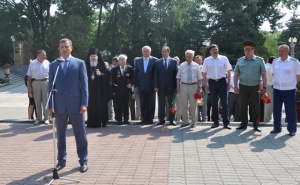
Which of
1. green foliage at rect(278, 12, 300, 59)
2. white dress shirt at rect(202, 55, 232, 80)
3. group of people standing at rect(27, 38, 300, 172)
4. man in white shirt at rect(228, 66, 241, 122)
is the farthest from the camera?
green foliage at rect(278, 12, 300, 59)

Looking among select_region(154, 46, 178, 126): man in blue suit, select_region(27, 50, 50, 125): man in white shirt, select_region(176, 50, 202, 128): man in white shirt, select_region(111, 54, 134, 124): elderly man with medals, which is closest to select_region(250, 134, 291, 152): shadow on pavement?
select_region(176, 50, 202, 128): man in white shirt

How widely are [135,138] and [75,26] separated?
118ft

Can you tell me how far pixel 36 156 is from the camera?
6473 millimetres

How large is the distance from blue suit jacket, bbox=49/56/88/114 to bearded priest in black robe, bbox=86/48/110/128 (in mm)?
3747

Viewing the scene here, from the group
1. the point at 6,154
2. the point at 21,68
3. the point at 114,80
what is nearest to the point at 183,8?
the point at 21,68

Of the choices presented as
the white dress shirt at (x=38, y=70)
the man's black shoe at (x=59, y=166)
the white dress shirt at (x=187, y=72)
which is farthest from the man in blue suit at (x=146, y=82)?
the man's black shoe at (x=59, y=166)

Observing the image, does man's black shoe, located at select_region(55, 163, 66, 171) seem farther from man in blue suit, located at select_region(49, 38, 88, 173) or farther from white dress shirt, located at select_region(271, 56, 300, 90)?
white dress shirt, located at select_region(271, 56, 300, 90)

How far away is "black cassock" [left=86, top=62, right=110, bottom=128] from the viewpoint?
30.6 ft

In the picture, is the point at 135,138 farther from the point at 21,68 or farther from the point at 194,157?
the point at 21,68

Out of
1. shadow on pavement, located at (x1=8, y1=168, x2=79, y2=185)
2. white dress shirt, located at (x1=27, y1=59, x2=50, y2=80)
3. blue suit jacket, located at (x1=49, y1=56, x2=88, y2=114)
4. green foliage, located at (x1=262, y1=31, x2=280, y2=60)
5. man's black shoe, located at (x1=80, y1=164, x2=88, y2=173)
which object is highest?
green foliage, located at (x1=262, y1=31, x2=280, y2=60)

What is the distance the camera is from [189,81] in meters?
9.11

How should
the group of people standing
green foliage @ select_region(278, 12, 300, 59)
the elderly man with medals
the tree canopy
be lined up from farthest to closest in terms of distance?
1. green foliage @ select_region(278, 12, 300, 59)
2. the tree canopy
3. the elderly man with medals
4. the group of people standing

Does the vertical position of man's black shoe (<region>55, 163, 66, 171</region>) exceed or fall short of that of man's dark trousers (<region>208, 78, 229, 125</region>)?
it falls short

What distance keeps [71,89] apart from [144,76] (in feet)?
14.2
